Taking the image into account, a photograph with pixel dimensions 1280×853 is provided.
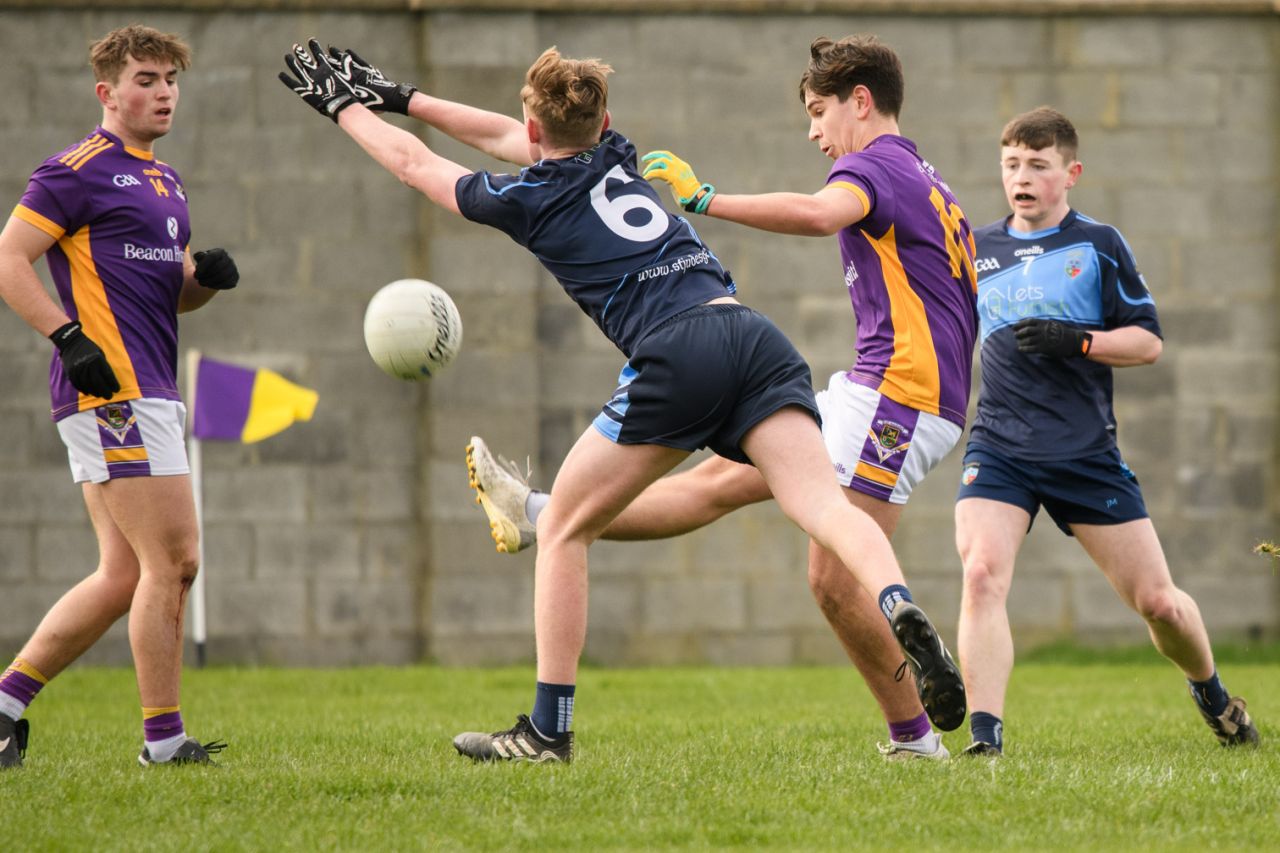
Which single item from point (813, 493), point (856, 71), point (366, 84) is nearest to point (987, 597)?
point (813, 493)

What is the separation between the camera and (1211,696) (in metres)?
6.01

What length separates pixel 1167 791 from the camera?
4.61 m

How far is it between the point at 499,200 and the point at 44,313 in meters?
1.61

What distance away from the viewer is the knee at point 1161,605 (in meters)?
5.83

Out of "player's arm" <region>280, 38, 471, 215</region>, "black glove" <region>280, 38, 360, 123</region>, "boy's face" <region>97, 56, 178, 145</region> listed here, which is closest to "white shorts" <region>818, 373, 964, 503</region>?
"player's arm" <region>280, 38, 471, 215</region>

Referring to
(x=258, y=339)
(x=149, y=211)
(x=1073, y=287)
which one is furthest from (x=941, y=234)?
(x=258, y=339)

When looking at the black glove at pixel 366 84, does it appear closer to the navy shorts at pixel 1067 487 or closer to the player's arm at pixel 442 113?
the player's arm at pixel 442 113

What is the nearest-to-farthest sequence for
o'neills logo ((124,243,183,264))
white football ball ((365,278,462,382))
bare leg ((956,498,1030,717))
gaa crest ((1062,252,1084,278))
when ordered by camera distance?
o'neills logo ((124,243,183,264)), white football ball ((365,278,462,382)), bare leg ((956,498,1030,717)), gaa crest ((1062,252,1084,278))

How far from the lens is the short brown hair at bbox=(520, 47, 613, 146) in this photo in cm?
484

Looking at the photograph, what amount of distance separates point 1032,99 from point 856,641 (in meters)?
7.21

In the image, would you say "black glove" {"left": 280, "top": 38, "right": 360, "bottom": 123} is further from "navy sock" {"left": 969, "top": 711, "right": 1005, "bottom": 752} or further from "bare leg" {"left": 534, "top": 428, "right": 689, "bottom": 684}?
"navy sock" {"left": 969, "top": 711, "right": 1005, "bottom": 752}

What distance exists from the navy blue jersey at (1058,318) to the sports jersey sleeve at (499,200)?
213 cm

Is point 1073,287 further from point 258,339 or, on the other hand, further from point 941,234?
point 258,339

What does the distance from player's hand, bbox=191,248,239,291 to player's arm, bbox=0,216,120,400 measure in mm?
516
